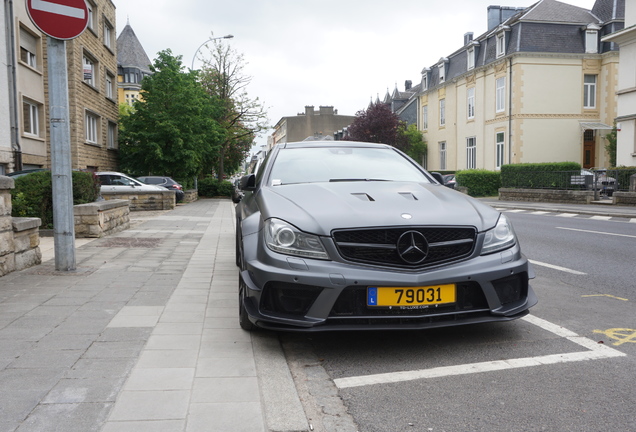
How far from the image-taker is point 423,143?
49.8 meters

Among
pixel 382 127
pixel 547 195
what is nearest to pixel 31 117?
pixel 547 195

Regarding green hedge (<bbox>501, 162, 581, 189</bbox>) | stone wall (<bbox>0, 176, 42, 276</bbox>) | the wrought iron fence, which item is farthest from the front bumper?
green hedge (<bbox>501, 162, 581, 189</bbox>)

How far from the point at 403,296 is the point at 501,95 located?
36.9 m

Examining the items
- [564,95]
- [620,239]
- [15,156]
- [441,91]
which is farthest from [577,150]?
[15,156]

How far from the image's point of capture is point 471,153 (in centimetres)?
4175

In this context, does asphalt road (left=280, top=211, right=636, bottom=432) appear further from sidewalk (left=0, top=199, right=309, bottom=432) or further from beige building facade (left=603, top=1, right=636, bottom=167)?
beige building facade (left=603, top=1, right=636, bottom=167)

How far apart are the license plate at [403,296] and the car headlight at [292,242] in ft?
1.32

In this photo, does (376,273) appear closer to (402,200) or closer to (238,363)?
(402,200)

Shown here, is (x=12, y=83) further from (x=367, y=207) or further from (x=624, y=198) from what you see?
(x=624, y=198)

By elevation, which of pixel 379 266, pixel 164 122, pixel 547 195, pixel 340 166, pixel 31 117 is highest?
pixel 164 122

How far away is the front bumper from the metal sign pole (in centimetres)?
366

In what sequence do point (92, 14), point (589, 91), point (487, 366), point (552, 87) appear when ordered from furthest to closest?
point (589, 91) → point (552, 87) → point (92, 14) → point (487, 366)

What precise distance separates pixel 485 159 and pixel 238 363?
38.0 meters

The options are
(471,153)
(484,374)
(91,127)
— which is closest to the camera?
(484,374)
